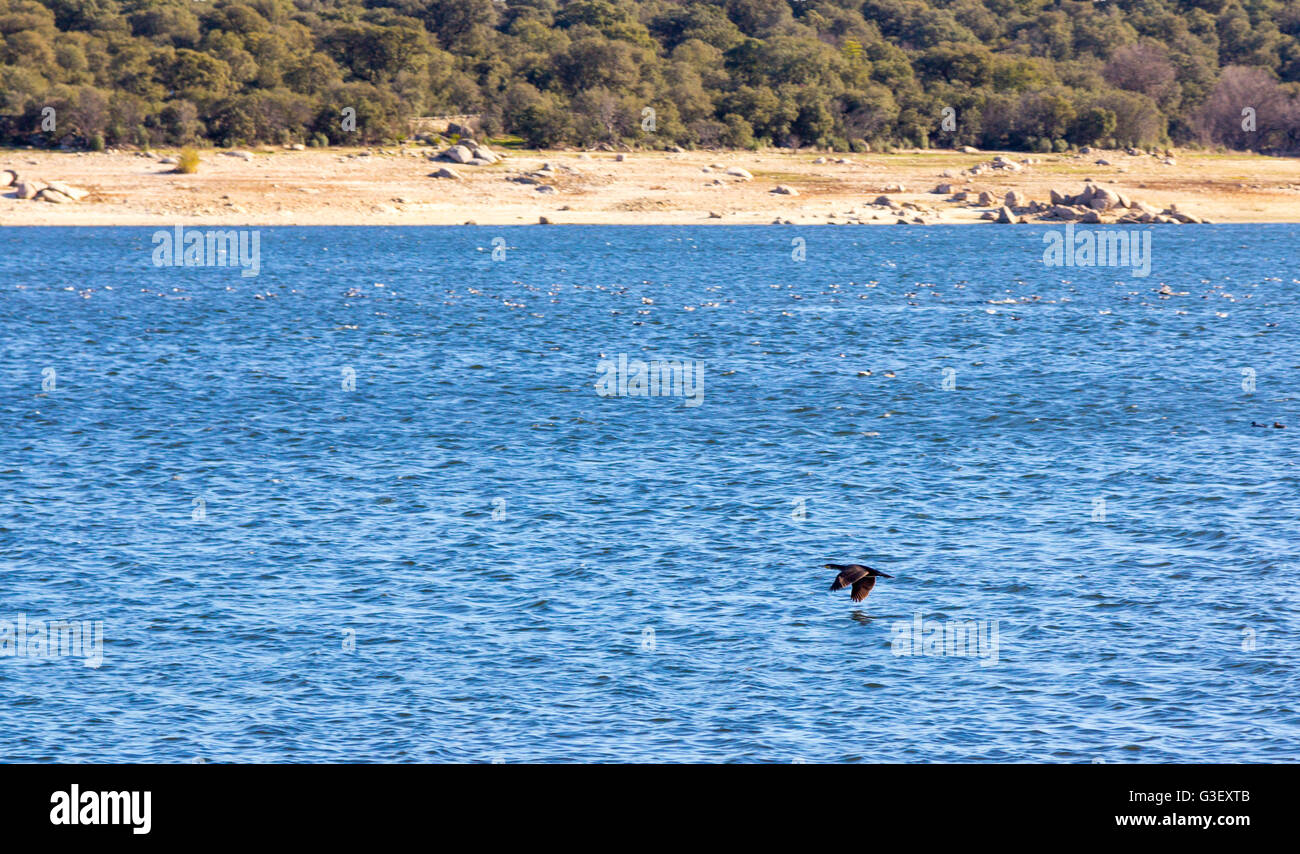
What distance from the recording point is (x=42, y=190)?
278 ft

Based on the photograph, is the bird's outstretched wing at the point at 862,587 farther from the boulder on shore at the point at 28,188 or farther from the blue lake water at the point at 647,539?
the boulder on shore at the point at 28,188

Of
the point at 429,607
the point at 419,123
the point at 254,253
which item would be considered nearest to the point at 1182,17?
the point at 419,123

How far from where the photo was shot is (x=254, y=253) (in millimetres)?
79938

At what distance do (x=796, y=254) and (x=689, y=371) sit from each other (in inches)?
1522

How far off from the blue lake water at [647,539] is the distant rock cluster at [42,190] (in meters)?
33.1

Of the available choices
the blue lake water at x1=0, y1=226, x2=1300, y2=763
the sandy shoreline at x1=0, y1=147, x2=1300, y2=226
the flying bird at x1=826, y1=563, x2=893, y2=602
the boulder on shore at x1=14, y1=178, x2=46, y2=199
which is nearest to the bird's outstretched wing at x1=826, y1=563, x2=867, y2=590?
the flying bird at x1=826, y1=563, x2=893, y2=602

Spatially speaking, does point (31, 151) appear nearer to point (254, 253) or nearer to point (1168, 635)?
point (254, 253)

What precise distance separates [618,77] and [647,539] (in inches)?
A: 3717

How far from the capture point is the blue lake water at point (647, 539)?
15953 millimetres

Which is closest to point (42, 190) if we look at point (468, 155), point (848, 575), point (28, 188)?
point (28, 188)

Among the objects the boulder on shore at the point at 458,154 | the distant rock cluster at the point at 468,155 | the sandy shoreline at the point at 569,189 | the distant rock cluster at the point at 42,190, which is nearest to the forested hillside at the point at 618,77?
the sandy shoreline at the point at 569,189

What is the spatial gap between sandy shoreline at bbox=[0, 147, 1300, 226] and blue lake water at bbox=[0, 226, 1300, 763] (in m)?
33.5

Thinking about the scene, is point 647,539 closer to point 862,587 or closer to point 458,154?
point 862,587
